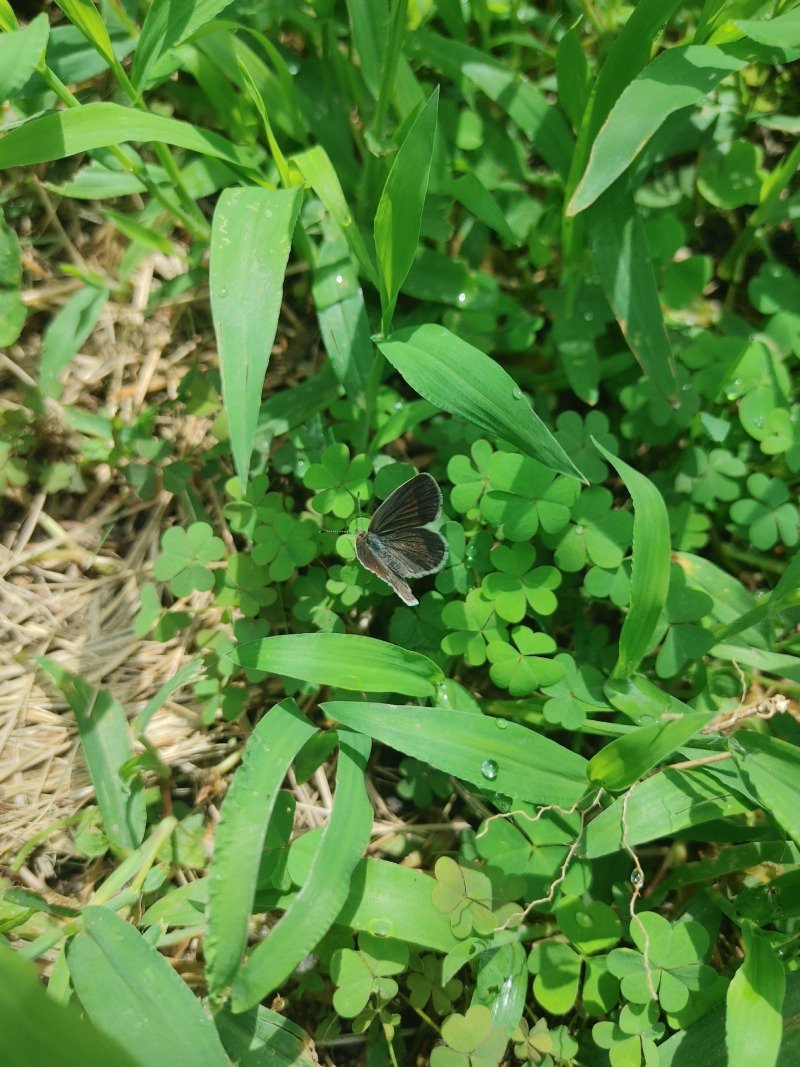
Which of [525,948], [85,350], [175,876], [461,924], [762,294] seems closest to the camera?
[461,924]

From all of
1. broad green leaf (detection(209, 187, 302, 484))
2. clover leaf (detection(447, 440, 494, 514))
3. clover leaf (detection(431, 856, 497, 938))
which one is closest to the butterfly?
clover leaf (detection(447, 440, 494, 514))

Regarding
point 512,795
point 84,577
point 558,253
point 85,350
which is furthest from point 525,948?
point 85,350

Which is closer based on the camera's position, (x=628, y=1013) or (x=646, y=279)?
(x=628, y=1013)

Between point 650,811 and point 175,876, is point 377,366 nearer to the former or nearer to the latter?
point 650,811

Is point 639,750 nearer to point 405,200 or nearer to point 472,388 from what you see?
point 472,388

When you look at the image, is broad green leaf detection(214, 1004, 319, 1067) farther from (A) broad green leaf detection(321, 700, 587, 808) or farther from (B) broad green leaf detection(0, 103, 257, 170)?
(B) broad green leaf detection(0, 103, 257, 170)

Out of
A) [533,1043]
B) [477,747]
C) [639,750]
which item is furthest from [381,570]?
[533,1043]
